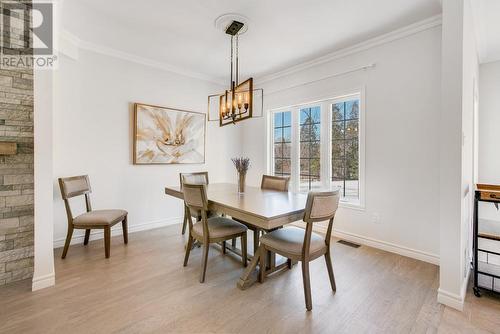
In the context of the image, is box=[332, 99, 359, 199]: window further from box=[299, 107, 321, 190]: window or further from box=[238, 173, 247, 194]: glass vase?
box=[238, 173, 247, 194]: glass vase

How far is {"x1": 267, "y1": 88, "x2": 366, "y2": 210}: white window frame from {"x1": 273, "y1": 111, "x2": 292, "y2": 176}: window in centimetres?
8

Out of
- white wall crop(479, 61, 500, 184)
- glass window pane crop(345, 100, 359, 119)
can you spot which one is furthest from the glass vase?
white wall crop(479, 61, 500, 184)

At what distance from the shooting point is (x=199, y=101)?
434cm

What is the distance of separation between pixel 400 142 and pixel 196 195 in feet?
8.06

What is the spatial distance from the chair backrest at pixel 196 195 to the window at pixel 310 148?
2171 millimetres

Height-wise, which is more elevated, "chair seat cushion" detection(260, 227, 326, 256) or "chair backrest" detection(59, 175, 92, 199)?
"chair backrest" detection(59, 175, 92, 199)

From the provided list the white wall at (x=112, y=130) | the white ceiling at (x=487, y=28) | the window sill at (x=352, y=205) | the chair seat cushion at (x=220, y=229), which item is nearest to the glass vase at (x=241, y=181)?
the chair seat cushion at (x=220, y=229)

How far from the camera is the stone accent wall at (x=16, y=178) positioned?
7.10ft

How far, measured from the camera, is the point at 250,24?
270cm

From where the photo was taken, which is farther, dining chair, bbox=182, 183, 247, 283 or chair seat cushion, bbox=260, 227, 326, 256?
dining chair, bbox=182, 183, 247, 283

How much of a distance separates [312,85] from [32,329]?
13.2 ft

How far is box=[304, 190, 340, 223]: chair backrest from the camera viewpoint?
6.02ft

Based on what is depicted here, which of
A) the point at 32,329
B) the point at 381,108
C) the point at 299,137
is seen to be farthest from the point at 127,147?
the point at 381,108

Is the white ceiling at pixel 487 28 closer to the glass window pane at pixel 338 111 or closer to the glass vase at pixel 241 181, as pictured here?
the glass window pane at pixel 338 111
